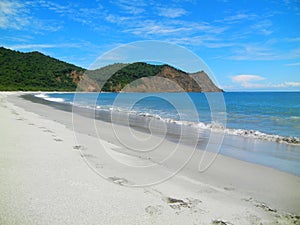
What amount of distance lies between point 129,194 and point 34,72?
120510 millimetres

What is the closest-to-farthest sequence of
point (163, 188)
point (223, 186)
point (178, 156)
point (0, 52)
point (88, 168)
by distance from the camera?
point (163, 188), point (223, 186), point (88, 168), point (178, 156), point (0, 52)

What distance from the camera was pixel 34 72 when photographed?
11431 cm

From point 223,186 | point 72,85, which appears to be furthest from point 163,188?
point 72,85

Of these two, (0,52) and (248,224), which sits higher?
(0,52)

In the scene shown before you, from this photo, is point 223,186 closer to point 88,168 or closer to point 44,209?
point 88,168

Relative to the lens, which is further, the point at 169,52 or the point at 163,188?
the point at 169,52

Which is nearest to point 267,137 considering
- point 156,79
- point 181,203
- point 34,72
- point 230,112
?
point 181,203

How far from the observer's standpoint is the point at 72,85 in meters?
122

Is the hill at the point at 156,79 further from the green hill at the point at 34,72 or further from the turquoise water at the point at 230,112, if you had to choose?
the green hill at the point at 34,72

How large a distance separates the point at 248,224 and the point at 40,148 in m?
5.81

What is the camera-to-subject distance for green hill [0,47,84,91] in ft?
319

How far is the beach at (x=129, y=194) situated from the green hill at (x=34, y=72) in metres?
87.3

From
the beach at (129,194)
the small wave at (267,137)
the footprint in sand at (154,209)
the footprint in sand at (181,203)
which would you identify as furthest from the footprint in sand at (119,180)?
the small wave at (267,137)

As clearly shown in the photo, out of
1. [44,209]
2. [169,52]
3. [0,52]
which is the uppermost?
[0,52]
